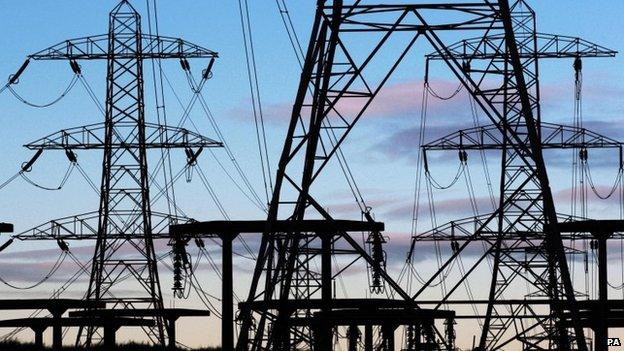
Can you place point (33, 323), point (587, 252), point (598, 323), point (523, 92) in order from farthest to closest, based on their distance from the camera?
point (587, 252) < point (33, 323) < point (598, 323) < point (523, 92)

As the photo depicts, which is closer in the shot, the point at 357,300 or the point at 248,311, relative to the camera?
the point at 248,311

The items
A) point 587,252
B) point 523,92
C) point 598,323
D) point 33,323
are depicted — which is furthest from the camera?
point 587,252

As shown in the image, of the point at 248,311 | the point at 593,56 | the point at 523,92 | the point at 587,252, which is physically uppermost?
the point at 593,56

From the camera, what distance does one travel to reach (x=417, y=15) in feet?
96.2

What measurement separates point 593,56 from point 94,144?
22023mm

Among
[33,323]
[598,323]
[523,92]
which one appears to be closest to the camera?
[523,92]

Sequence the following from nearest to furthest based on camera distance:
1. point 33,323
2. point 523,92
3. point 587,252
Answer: point 523,92, point 33,323, point 587,252

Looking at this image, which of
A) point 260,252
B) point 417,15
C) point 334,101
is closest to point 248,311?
point 260,252

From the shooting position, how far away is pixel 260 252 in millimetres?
29000

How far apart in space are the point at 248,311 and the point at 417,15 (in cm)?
600

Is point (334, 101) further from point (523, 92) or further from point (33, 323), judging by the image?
point (33, 323)

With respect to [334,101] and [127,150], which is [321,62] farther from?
[127,150]

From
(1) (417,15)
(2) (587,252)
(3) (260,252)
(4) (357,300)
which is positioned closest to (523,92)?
(1) (417,15)

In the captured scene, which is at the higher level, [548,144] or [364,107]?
[548,144]
